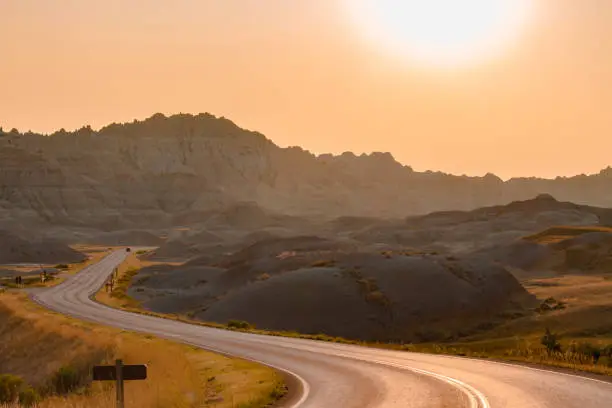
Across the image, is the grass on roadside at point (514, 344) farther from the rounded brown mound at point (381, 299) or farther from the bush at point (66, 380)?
the bush at point (66, 380)

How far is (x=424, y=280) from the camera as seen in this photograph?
77.2 metres

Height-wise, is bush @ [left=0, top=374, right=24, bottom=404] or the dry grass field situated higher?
the dry grass field

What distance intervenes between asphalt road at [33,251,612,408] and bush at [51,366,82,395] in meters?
7.38

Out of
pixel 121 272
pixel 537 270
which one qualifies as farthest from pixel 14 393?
pixel 537 270

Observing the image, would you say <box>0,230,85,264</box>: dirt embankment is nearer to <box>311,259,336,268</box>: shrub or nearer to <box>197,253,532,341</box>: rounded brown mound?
<box>311,259,336,268</box>: shrub

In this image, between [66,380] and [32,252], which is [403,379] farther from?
[32,252]

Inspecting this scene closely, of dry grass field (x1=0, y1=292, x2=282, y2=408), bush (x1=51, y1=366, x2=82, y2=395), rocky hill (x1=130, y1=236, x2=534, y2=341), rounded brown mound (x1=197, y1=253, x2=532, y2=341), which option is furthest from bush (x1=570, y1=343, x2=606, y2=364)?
rounded brown mound (x1=197, y1=253, x2=532, y2=341)

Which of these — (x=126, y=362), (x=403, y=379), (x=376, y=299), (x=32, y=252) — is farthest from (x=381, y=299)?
(x=32, y=252)

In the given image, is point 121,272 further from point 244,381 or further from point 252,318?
point 244,381

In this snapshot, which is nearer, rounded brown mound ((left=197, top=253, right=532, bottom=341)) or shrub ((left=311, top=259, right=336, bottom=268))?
rounded brown mound ((left=197, top=253, right=532, bottom=341))

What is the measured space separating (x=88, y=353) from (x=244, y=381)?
527 inches

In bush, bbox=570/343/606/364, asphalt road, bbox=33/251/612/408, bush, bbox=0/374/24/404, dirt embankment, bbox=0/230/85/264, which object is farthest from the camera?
dirt embankment, bbox=0/230/85/264

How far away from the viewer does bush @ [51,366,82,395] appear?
34375 mm

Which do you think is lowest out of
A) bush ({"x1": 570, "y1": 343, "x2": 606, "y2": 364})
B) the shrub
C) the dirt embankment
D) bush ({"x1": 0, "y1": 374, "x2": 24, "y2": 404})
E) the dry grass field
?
bush ({"x1": 0, "y1": 374, "x2": 24, "y2": 404})
